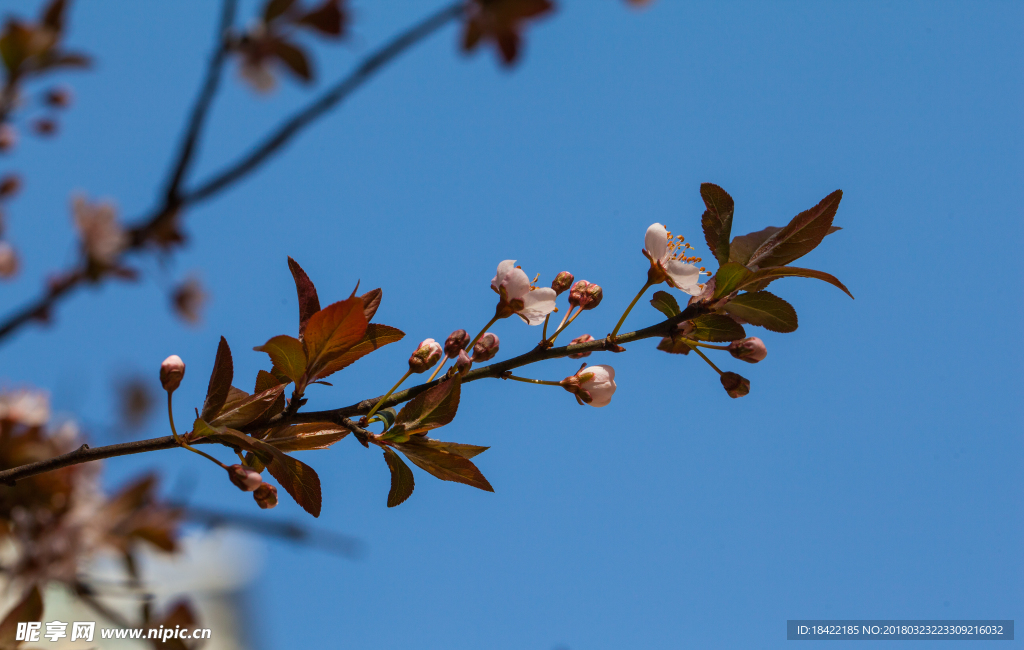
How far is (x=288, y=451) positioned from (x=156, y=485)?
21cm

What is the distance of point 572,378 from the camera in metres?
0.86

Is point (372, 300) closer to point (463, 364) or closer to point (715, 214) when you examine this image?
point (463, 364)

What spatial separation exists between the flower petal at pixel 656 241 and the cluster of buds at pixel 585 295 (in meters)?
0.09

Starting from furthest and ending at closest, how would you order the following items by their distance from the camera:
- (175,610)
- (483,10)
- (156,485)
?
1. (156,485)
2. (175,610)
3. (483,10)

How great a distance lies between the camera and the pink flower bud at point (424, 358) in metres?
0.80

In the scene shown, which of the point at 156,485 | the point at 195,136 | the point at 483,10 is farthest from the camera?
the point at 156,485

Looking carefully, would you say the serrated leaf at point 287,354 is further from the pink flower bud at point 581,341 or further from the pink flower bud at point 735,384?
the pink flower bud at point 735,384

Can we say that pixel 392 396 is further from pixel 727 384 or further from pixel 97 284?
pixel 727 384

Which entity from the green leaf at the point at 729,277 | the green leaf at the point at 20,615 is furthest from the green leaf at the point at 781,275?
the green leaf at the point at 20,615

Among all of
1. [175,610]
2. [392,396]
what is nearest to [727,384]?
[392,396]

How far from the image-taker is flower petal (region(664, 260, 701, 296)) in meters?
0.85

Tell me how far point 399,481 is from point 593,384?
27 centimetres

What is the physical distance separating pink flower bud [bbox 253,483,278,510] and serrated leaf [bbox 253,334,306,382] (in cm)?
12

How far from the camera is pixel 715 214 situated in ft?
2.79
